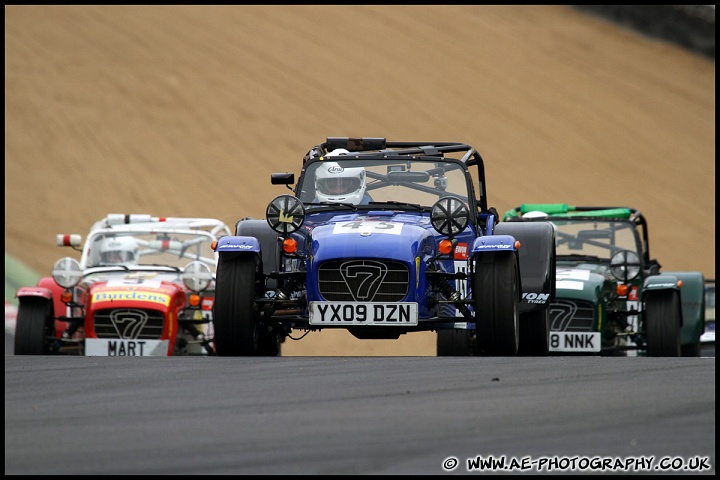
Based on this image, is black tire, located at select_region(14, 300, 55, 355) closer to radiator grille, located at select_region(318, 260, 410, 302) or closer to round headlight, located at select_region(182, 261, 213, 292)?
Result: round headlight, located at select_region(182, 261, 213, 292)

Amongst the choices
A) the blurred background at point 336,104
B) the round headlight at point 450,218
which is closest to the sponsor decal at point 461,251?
the round headlight at point 450,218

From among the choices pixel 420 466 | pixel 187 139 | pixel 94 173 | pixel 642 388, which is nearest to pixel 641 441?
pixel 420 466

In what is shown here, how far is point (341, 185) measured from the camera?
12.3 meters

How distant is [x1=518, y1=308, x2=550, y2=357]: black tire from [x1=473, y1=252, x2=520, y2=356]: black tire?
1668mm

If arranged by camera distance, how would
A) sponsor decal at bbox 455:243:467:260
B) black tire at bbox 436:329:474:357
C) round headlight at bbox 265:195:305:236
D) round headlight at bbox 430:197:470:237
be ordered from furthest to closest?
black tire at bbox 436:329:474:357 → sponsor decal at bbox 455:243:467:260 → round headlight at bbox 265:195:305:236 → round headlight at bbox 430:197:470:237

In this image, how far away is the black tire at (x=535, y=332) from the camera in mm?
12633

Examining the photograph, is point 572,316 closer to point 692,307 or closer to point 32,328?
point 692,307

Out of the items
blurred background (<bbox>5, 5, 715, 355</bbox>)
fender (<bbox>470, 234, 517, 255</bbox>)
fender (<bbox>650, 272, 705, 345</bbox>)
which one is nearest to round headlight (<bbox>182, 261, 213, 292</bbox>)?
fender (<bbox>470, 234, 517, 255</bbox>)

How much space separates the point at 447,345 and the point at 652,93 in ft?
110

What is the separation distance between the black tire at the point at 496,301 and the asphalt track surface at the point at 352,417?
124 cm

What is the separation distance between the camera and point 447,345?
14.5 meters

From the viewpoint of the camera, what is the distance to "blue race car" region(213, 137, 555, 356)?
10.8 metres

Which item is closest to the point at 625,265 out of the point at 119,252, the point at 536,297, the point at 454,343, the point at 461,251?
the point at 454,343

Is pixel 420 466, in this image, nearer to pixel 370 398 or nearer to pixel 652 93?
pixel 370 398
